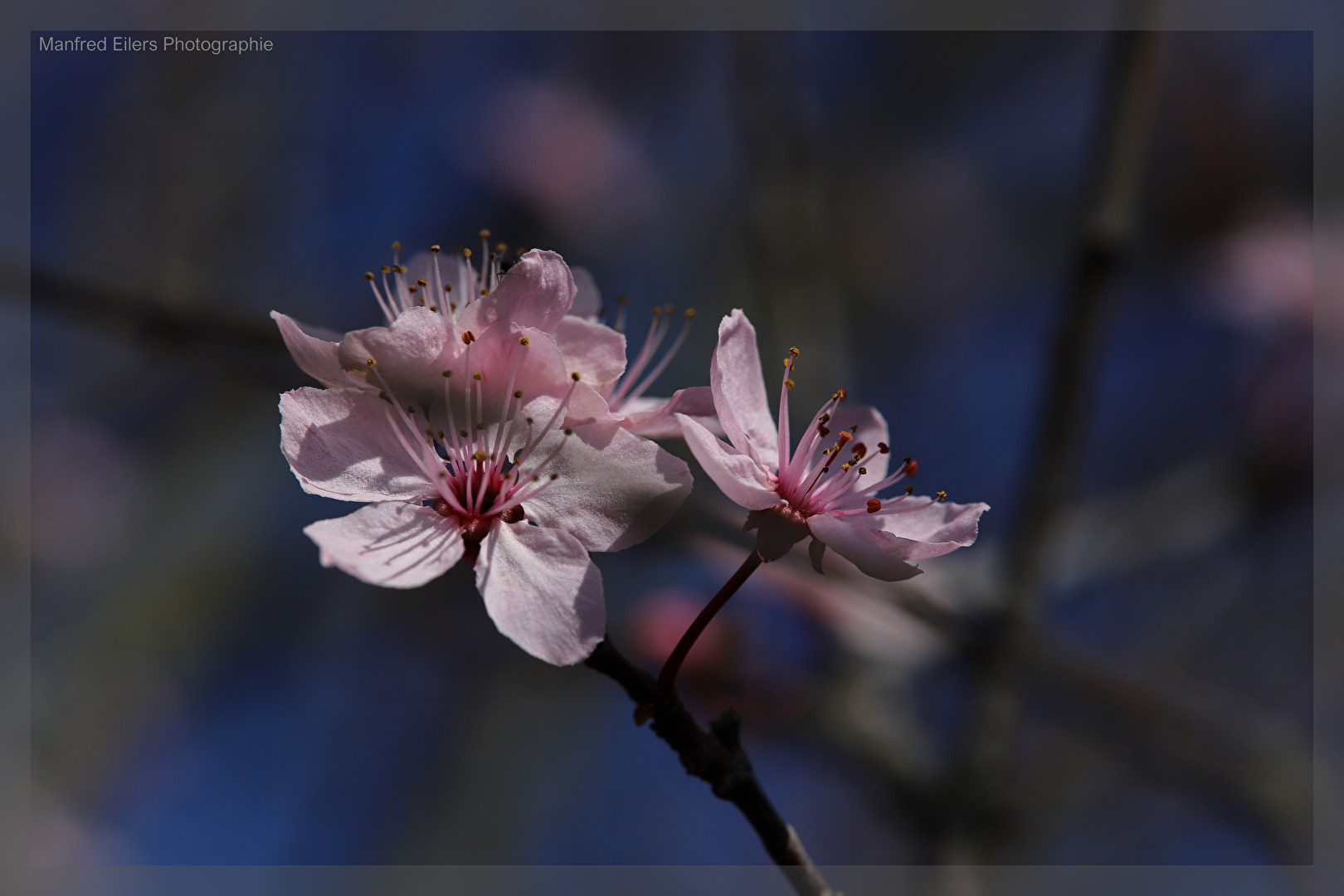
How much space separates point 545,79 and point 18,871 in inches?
169

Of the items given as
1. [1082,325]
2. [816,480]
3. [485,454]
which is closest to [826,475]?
[816,480]

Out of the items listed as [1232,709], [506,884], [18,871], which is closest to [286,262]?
[18,871]

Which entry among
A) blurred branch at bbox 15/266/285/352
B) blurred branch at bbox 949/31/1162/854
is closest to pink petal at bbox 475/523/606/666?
blurred branch at bbox 15/266/285/352

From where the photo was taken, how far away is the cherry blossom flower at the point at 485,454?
3.00 ft

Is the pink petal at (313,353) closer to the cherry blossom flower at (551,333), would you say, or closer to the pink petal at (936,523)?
the cherry blossom flower at (551,333)

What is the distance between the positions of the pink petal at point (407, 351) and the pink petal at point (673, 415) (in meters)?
0.20

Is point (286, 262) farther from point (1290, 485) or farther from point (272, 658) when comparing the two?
point (1290, 485)

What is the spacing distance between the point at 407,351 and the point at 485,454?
0.45ft

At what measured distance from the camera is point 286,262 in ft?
13.8

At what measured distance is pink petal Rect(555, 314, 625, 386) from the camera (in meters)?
0.97

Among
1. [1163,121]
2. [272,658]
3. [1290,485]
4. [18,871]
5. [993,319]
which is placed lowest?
[18,871]

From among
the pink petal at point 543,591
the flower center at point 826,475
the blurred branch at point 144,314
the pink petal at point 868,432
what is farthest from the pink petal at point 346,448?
the blurred branch at point 144,314

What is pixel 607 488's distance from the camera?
0.96m

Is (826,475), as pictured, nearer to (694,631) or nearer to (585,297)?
(694,631)
